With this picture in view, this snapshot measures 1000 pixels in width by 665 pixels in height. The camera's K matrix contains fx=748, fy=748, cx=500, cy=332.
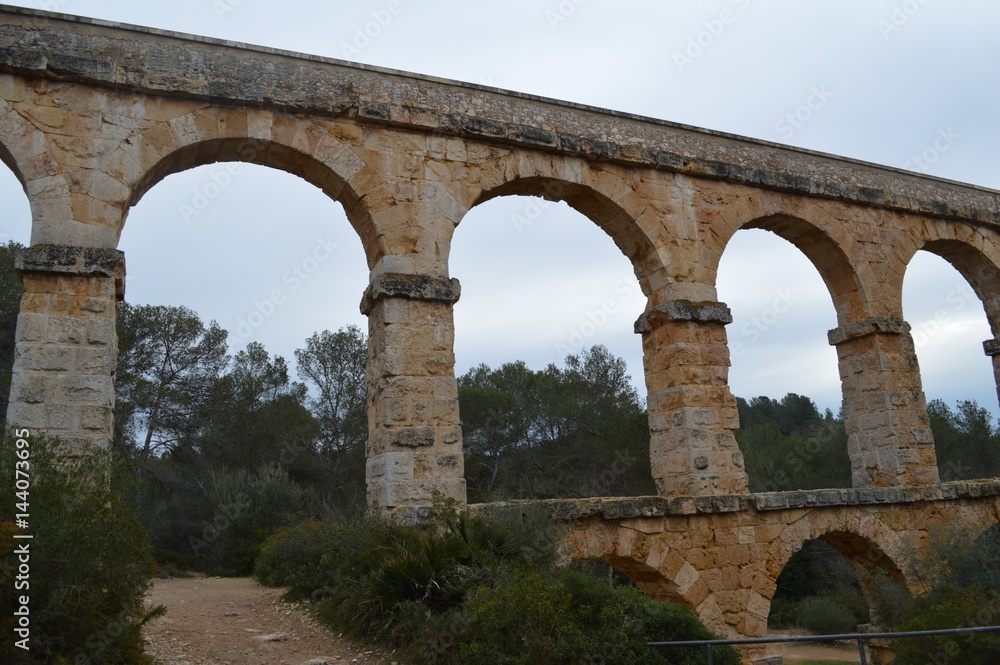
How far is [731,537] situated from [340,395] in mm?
13684

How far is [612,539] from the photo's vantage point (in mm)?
7355

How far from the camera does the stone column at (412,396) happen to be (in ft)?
22.2

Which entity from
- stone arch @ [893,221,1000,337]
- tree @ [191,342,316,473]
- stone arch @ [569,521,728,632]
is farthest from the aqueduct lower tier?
tree @ [191,342,316,473]

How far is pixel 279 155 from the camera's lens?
24.3 ft

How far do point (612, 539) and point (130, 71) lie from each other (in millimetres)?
6313

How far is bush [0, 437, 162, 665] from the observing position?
4.06m

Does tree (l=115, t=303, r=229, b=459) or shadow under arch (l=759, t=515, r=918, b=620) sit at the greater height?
tree (l=115, t=303, r=229, b=459)

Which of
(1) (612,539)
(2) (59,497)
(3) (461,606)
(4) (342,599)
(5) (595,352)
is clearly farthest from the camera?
(5) (595,352)

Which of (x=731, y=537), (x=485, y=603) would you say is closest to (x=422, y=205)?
(x=485, y=603)

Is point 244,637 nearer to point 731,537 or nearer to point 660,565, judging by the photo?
point 660,565

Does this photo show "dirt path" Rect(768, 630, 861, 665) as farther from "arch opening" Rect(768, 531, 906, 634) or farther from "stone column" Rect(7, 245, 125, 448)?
"stone column" Rect(7, 245, 125, 448)

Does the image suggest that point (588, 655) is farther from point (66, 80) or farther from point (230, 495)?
point (230, 495)

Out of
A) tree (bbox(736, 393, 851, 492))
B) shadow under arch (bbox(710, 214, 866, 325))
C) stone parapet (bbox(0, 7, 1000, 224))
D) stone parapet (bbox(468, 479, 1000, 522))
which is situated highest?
stone parapet (bbox(0, 7, 1000, 224))

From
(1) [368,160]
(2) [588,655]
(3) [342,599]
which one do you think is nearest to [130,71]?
(1) [368,160]
